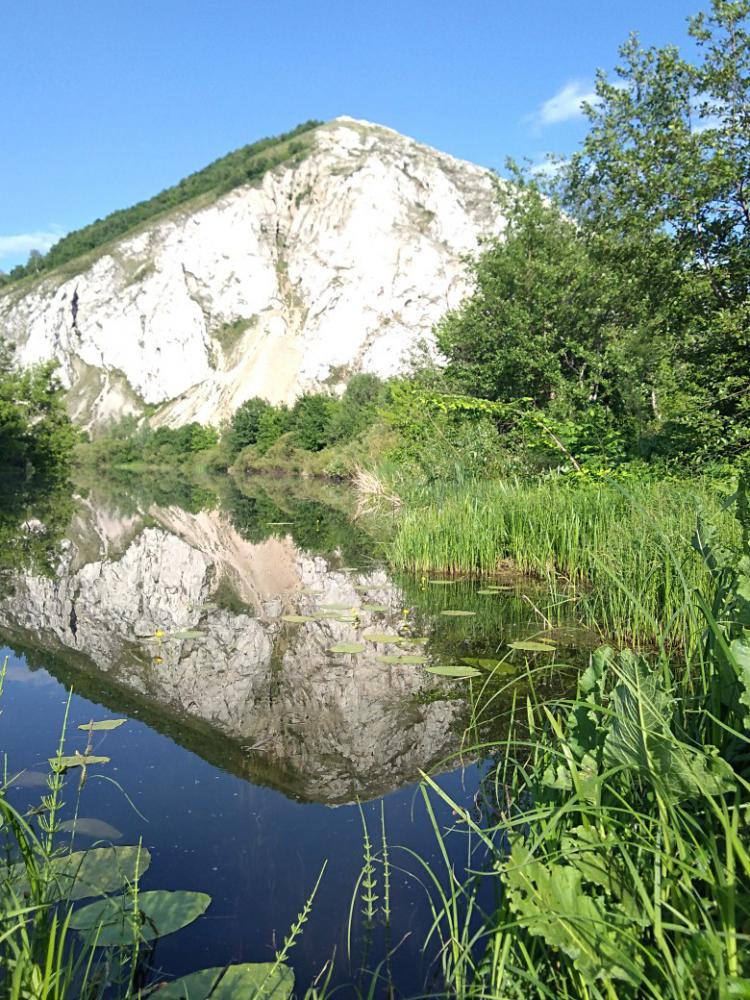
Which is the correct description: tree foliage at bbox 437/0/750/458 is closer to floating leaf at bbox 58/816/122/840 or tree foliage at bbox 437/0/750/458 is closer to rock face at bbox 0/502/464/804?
rock face at bbox 0/502/464/804

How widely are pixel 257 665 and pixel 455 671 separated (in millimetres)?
1656

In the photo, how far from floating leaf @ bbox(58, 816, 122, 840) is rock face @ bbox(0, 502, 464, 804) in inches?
33.7

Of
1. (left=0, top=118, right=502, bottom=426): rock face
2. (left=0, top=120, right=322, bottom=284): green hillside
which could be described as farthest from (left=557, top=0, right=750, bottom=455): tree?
(left=0, top=120, right=322, bottom=284): green hillside

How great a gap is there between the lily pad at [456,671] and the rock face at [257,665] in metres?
0.09

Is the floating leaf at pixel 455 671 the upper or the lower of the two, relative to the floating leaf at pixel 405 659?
lower

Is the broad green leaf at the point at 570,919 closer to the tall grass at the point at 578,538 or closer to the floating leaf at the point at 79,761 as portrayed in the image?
the floating leaf at the point at 79,761

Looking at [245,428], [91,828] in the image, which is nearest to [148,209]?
[245,428]

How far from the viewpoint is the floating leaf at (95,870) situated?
Answer: 8.76 feet

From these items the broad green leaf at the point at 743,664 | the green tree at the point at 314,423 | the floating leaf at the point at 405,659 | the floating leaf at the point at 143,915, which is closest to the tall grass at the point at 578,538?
the floating leaf at the point at 405,659

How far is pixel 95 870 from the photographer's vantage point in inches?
115

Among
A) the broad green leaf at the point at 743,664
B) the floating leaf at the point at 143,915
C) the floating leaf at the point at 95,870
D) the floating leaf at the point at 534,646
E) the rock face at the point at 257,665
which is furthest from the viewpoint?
the floating leaf at the point at 534,646

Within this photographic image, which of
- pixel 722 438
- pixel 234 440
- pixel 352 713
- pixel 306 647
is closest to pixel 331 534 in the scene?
pixel 722 438

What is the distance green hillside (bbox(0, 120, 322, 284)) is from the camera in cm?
12306

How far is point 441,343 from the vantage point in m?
21.1
